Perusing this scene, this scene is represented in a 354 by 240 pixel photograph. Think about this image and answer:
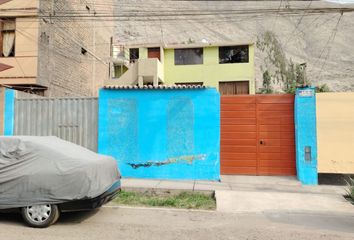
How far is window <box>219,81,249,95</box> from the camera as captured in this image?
3095cm

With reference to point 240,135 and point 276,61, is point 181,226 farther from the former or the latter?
point 276,61

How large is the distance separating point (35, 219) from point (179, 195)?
13.0ft

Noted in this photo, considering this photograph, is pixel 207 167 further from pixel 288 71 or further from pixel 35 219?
pixel 288 71

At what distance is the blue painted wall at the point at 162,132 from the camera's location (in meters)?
11.1

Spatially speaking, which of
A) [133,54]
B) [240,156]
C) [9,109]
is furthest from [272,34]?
[9,109]

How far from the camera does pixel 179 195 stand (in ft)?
30.1

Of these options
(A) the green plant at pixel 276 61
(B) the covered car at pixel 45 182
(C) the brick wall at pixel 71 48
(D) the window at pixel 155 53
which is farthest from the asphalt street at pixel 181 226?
(A) the green plant at pixel 276 61

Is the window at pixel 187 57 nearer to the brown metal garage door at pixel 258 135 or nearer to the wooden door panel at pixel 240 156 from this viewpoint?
the brown metal garage door at pixel 258 135

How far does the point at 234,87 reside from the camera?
103 ft

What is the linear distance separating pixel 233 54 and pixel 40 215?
2819 centimetres

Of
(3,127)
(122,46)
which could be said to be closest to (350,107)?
(3,127)

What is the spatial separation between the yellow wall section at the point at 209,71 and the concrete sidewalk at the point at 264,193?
2141 cm

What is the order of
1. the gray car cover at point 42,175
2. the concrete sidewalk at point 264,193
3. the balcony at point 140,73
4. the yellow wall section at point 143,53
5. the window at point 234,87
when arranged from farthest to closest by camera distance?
the yellow wall section at point 143,53 → the window at point 234,87 → the balcony at point 140,73 → the concrete sidewalk at point 264,193 → the gray car cover at point 42,175

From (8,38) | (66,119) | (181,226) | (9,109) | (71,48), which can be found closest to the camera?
(181,226)
